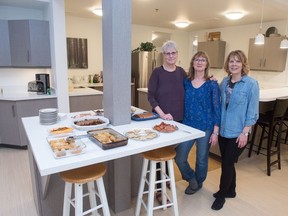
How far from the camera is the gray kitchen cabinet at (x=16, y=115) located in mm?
3312

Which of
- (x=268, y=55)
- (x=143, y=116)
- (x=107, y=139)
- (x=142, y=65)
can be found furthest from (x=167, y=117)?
(x=268, y=55)

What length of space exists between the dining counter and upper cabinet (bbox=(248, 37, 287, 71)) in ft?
14.2

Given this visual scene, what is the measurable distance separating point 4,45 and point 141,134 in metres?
3.15

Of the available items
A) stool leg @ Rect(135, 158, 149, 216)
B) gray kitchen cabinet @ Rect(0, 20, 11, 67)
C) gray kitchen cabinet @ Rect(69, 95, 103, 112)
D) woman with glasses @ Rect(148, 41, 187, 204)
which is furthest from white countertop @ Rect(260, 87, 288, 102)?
gray kitchen cabinet @ Rect(0, 20, 11, 67)

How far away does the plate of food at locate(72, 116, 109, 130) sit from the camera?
1.67 m

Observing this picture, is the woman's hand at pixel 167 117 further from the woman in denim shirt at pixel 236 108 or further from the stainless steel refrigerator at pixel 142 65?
the stainless steel refrigerator at pixel 142 65

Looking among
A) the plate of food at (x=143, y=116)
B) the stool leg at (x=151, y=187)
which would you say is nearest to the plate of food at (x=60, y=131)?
the plate of food at (x=143, y=116)

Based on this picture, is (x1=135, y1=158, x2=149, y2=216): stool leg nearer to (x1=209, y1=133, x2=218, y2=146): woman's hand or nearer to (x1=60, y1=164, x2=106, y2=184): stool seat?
(x1=60, y1=164, x2=106, y2=184): stool seat

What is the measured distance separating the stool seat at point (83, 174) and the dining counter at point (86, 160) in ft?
0.36

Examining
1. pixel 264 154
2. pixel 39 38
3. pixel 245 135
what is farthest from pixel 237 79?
pixel 39 38

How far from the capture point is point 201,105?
2061 millimetres

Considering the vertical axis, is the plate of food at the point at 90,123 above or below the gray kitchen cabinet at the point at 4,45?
below

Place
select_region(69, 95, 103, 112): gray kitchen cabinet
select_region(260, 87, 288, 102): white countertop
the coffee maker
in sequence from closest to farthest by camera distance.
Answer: select_region(260, 87, 288, 102): white countertop, the coffee maker, select_region(69, 95, 103, 112): gray kitchen cabinet

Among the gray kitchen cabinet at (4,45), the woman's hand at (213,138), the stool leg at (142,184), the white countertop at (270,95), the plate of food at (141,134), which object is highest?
the gray kitchen cabinet at (4,45)
